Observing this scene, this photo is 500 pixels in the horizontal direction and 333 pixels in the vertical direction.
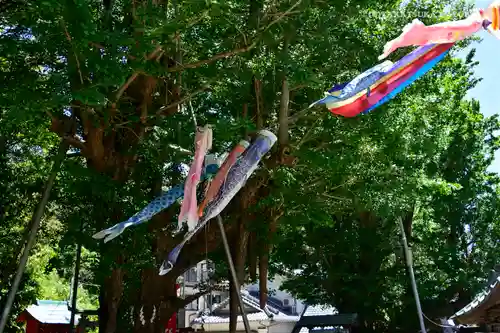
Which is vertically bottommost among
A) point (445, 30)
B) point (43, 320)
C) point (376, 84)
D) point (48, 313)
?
point (43, 320)

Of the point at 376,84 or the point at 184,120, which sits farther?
the point at 184,120

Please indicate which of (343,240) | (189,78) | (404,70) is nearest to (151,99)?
(189,78)

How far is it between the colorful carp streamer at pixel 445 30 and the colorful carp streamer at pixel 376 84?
83 centimetres

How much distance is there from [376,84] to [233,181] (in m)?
2.89

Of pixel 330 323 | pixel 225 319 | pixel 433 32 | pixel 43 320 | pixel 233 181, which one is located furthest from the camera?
pixel 225 319

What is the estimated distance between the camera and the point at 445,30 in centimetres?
711

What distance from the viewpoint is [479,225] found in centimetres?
1922

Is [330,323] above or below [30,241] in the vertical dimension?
below

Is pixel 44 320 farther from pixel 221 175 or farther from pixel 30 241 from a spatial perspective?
pixel 221 175

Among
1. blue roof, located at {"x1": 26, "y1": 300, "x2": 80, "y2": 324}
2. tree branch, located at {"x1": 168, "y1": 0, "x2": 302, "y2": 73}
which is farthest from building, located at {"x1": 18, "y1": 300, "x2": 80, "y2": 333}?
tree branch, located at {"x1": 168, "y1": 0, "x2": 302, "y2": 73}

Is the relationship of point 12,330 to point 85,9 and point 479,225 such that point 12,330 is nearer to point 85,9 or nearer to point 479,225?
point 85,9

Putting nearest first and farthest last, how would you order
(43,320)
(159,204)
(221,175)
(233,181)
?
(233,181) < (221,175) < (159,204) < (43,320)

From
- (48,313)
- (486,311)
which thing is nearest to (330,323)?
(486,311)

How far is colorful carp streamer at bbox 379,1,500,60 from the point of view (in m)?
6.93
